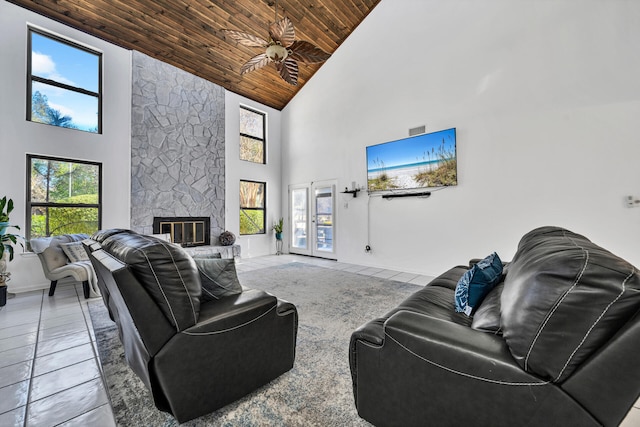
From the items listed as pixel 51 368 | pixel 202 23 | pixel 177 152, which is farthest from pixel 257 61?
pixel 51 368

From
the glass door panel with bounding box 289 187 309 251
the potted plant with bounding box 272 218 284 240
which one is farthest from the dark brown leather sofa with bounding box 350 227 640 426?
the potted plant with bounding box 272 218 284 240

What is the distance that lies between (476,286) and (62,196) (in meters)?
5.73

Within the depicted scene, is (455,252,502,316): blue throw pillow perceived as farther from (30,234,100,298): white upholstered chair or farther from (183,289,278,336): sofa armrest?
(30,234,100,298): white upholstered chair

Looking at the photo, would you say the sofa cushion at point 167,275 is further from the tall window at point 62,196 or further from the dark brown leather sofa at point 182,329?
the tall window at point 62,196

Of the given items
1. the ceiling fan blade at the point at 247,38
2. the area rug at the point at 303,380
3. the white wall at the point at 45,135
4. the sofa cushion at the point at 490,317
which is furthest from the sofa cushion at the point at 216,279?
the white wall at the point at 45,135

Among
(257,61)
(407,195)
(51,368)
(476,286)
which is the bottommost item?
(51,368)

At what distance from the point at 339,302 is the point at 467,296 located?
75.7 inches

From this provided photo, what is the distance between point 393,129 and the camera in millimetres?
5191

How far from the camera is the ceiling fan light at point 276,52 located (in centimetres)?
342

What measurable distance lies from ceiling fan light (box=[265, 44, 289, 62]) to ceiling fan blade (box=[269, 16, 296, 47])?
8 centimetres

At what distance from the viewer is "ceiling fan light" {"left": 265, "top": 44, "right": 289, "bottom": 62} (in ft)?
11.2

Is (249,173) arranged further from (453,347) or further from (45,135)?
(453,347)

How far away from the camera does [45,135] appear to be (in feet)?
13.2

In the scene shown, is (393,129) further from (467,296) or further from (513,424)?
(513,424)
